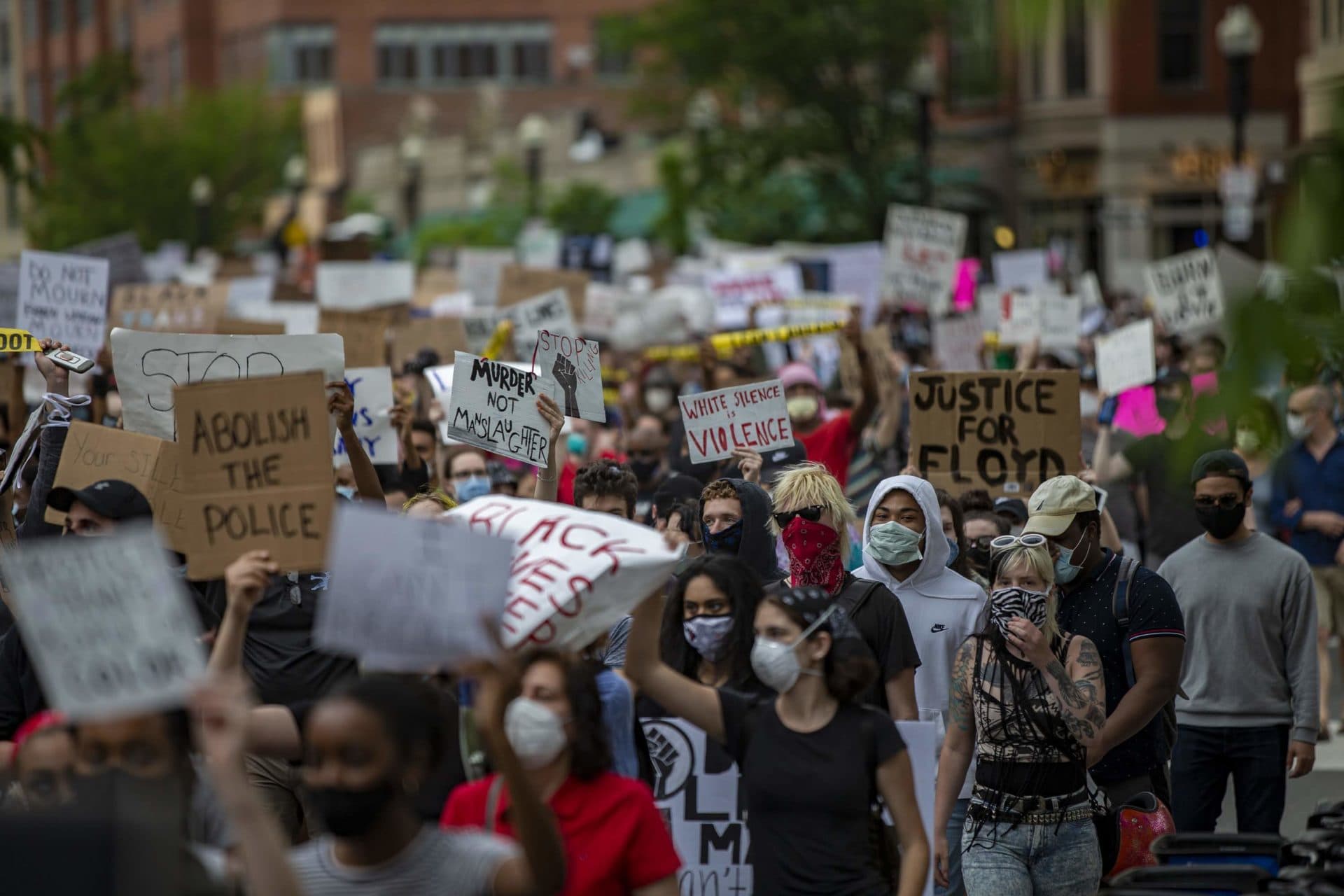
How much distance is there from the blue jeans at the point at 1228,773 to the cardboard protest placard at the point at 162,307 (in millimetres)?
10994

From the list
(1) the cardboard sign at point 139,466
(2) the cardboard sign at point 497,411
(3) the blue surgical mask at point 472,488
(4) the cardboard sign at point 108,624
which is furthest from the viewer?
(3) the blue surgical mask at point 472,488

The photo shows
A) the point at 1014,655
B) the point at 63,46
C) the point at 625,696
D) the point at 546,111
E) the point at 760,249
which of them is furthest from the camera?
the point at 63,46

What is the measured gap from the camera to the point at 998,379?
966 centimetres

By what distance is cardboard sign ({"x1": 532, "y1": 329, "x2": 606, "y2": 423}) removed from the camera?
28.9 feet

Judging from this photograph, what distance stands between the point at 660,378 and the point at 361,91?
2669 inches

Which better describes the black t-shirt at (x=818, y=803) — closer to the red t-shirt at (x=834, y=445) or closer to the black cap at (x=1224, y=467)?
the black cap at (x=1224, y=467)

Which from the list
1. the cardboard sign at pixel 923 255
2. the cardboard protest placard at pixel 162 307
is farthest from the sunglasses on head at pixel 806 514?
the cardboard sign at pixel 923 255

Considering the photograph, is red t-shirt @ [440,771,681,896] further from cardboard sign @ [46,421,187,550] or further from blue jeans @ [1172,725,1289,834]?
blue jeans @ [1172,725,1289,834]

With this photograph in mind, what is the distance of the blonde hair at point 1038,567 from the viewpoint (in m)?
6.57

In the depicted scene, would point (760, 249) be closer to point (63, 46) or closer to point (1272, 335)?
point (1272, 335)

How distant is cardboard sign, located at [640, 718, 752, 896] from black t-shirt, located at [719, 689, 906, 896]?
19.3 inches

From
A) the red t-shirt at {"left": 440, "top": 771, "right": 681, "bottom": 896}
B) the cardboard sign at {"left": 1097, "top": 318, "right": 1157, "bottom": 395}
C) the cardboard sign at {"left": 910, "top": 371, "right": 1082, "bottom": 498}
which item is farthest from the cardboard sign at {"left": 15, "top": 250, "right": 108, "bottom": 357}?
the red t-shirt at {"left": 440, "top": 771, "right": 681, "bottom": 896}

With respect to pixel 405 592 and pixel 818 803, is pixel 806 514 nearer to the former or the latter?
pixel 818 803

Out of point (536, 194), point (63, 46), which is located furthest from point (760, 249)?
point (63, 46)
